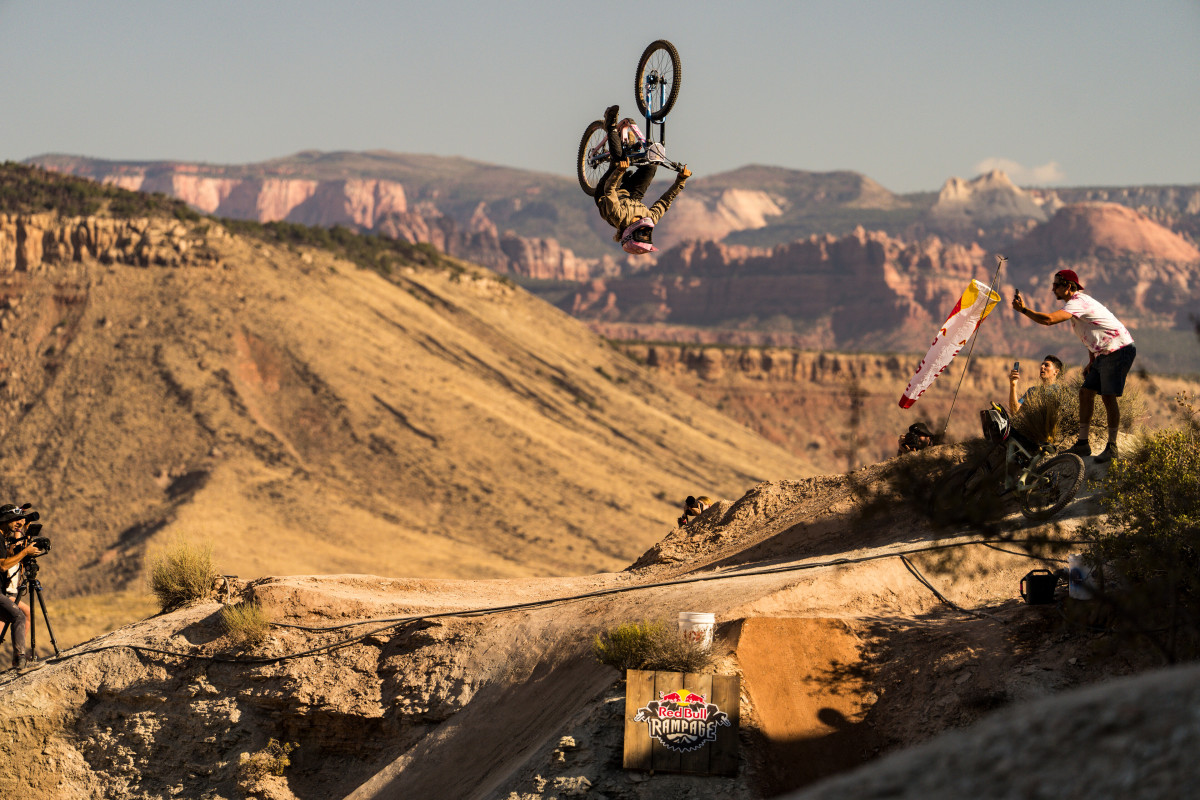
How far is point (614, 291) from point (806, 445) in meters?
77.0

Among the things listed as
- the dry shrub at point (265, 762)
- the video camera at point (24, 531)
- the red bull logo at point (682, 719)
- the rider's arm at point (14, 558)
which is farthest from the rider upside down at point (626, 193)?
the rider's arm at point (14, 558)

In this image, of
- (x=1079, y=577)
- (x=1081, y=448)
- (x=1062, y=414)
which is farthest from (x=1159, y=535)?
(x=1062, y=414)

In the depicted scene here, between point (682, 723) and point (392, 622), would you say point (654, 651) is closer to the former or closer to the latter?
point (682, 723)

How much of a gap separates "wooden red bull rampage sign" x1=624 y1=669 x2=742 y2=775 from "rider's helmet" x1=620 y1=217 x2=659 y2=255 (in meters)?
5.23

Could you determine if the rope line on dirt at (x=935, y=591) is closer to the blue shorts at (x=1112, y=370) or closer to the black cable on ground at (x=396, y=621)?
the black cable on ground at (x=396, y=621)

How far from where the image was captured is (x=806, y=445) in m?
87.3

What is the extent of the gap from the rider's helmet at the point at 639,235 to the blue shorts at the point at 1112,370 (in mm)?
4691

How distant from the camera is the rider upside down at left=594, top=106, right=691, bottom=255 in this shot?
488 inches

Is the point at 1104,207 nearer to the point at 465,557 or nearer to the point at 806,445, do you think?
the point at 806,445

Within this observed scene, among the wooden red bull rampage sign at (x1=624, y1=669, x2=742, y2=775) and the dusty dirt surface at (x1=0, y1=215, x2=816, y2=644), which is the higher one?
the wooden red bull rampage sign at (x1=624, y1=669, x2=742, y2=775)

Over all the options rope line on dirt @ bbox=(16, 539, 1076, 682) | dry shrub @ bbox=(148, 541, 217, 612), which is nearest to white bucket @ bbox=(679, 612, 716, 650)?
rope line on dirt @ bbox=(16, 539, 1076, 682)

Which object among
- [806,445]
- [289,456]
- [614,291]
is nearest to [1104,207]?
[614,291]

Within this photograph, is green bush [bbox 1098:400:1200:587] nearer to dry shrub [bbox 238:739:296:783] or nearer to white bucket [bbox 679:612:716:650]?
white bucket [bbox 679:612:716:650]

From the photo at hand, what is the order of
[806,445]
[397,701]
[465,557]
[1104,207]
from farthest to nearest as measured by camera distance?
[1104,207] < [806,445] < [465,557] < [397,701]
